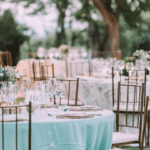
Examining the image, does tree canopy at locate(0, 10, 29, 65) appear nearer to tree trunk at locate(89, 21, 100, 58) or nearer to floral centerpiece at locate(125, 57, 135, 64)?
tree trunk at locate(89, 21, 100, 58)

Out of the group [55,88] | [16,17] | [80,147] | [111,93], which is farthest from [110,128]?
[16,17]

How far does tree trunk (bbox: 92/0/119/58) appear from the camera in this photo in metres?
8.13

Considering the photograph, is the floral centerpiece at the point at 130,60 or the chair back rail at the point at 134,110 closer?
the chair back rail at the point at 134,110

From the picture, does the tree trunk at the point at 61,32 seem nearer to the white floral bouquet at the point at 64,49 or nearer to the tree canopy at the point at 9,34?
the tree canopy at the point at 9,34

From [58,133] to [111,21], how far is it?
276 inches

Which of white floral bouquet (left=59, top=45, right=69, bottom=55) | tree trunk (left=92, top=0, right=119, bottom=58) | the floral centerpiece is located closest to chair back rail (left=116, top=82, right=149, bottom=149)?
the floral centerpiece

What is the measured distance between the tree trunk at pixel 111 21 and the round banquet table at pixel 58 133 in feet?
21.3

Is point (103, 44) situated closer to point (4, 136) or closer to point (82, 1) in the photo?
point (82, 1)

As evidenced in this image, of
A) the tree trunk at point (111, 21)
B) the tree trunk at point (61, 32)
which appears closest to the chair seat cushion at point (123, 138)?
the tree trunk at point (111, 21)

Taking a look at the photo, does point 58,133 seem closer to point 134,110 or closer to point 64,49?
point 134,110

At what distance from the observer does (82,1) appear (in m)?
11.1

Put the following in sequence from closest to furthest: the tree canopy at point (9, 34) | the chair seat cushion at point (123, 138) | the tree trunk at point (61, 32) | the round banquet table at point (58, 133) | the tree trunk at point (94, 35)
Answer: the round banquet table at point (58, 133), the chair seat cushion at point (123, 138), the tree trunk at point (94, 35), the tree canopy at point (9, 34), the tree trunk at point (61, 32)

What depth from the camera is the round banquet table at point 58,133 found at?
1.80 meters

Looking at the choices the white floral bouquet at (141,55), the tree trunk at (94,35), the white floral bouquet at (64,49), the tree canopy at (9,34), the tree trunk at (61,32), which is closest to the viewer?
the white floral bouquet at (141,55)
